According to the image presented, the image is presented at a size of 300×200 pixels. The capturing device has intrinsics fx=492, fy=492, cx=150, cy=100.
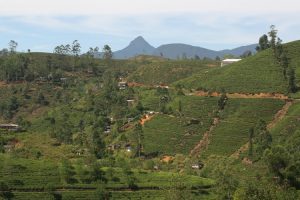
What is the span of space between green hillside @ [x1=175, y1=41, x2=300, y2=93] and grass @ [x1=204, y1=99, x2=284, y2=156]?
681 centimetres

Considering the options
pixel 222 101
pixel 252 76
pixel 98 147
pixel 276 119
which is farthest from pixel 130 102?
pixel 276 119

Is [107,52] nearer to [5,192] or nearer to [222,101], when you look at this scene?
[222,101]

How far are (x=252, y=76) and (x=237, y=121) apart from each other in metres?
22.0

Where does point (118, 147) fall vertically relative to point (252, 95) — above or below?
below

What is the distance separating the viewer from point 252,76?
113688 mm

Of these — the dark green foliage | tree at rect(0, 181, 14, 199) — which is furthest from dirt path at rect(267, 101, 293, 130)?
tree at rect(0, 181, 14, 199)

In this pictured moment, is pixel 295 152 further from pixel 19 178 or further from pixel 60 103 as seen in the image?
pixel 60 103

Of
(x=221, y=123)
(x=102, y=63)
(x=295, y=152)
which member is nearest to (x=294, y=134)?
(x=295, y=152)

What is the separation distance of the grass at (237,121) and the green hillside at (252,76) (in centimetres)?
681

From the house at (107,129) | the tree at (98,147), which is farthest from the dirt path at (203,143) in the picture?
the house at (107,129)

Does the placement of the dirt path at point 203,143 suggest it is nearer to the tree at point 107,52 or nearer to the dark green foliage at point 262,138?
the dark green foliage at point 262,138

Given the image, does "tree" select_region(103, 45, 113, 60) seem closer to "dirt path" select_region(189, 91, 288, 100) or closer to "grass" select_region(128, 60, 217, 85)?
"grass" select_region(128, 60, 217, 85)

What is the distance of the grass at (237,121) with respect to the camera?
8819 centimetres

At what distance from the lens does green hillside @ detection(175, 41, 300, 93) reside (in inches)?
4252
